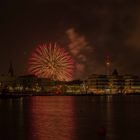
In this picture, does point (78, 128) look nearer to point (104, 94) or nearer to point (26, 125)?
point (26, 125)

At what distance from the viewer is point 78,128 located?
2519 centimetres

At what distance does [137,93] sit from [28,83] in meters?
31.8

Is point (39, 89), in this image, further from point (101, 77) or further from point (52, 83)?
point (101, 77)

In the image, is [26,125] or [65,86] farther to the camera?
[65,86]

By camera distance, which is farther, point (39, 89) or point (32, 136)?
point (39, 89)

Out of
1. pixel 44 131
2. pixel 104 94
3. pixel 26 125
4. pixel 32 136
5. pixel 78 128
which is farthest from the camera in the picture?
pixel 104 94

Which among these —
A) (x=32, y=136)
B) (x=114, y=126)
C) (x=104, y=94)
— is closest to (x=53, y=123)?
(x=114, y=126)

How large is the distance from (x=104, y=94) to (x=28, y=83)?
25.2 meters

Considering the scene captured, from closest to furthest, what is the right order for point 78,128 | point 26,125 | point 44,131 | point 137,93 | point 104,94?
point 44,131 < point 78,128 < point 26,125 < point 104,94 < point 137,93

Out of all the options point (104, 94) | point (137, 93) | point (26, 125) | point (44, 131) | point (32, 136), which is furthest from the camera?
point (137, 93)

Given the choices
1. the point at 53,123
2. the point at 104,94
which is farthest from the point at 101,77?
the point at 53,123

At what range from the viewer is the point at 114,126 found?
87.2ft

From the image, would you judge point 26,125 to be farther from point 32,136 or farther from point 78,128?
point 32,136

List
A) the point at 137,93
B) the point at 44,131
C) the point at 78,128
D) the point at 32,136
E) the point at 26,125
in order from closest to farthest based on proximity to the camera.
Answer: the point at 32,136, the point at 44,131, the point at 78,128, the point at 26,125, the point at 137,93
